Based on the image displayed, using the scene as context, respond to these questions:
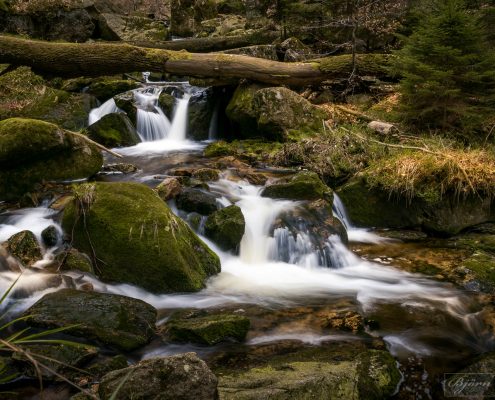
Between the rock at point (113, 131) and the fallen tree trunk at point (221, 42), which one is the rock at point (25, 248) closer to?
the rock at point (113, 131)

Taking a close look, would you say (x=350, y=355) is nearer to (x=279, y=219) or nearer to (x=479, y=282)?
(x=479, y=282)

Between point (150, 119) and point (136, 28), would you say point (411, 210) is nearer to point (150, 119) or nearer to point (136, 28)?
point (150, 119)

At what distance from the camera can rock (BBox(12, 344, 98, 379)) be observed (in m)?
3.41

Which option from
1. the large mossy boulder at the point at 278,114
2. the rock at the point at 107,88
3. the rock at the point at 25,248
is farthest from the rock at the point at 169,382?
the rock at the point at 107,88

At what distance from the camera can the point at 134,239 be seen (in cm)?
526

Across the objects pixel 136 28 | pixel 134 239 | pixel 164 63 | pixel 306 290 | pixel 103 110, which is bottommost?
pixel 306 290

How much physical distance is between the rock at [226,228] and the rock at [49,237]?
2.16 meters

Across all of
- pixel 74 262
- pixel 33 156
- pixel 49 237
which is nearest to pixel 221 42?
pixel 33 156

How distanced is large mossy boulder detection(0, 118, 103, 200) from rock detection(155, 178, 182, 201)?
193 cm

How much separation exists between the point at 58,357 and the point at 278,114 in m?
8.33

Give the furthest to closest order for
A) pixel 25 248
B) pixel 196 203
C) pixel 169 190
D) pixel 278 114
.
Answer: pixel 278 114
pixel 169 190
pixel 196 203
pixel 25 248

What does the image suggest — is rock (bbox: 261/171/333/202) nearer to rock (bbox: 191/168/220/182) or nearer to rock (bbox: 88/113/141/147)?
rock (bbox: 191/168/220/182)

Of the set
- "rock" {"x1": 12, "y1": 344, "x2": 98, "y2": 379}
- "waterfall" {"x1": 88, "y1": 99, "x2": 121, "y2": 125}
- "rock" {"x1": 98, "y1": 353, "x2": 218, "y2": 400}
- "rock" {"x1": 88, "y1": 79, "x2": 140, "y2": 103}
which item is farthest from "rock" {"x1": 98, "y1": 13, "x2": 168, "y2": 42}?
"rock" {"x1": 98, "y1": 353, "x2": 218, "y2": 400}

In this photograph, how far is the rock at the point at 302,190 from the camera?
742cm
